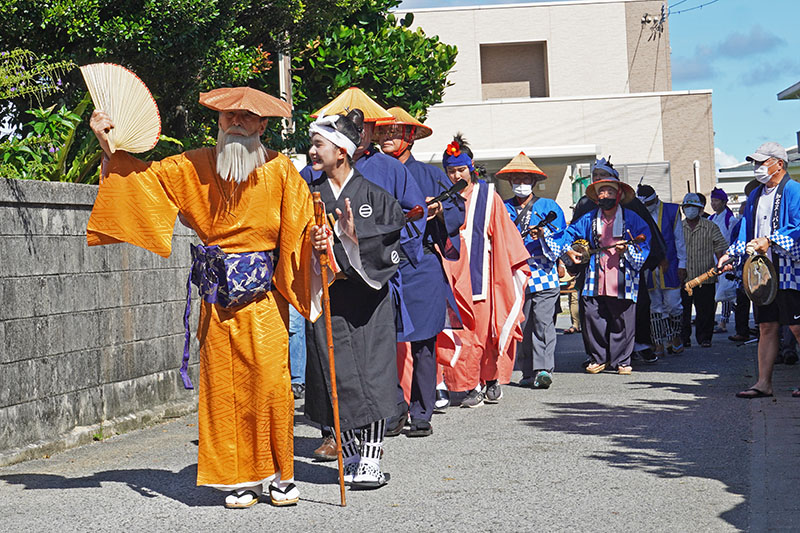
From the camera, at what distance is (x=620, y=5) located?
38.5 m

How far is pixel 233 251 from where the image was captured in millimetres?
5852

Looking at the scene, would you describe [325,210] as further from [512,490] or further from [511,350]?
[511,350]

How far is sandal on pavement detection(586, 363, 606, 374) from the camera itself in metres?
11.7

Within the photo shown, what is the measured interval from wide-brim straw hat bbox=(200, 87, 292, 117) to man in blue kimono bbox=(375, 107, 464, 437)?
2128 mm

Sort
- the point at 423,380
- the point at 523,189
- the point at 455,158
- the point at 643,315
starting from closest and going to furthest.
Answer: the point at 423,380 < the point at 455,158 < the point at 523,189 < the point at 643,315

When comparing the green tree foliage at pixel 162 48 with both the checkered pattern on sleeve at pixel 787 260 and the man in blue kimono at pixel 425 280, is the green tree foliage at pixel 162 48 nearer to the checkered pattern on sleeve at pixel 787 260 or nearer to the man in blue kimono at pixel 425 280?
the man in blue kimono at pixel 425 280

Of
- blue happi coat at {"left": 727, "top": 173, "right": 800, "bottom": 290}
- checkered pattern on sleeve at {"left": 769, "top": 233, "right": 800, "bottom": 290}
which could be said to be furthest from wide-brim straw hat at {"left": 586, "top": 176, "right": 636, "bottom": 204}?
checkered pattern on sleeve at {"left": 769, "top": 233, "right": 800, "bottom": 290}

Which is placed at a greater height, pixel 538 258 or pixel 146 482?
pixel 538 258

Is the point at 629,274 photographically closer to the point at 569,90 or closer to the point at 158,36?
the point at 158,36

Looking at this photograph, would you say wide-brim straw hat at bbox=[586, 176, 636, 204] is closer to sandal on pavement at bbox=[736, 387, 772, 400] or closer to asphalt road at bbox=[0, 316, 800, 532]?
asphalt road at bbox=[0, 316, 800, 532]

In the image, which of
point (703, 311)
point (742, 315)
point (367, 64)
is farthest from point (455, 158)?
point (367, 64)

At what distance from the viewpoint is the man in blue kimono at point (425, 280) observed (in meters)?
8.03

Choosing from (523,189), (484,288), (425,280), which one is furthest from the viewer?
(523,189)

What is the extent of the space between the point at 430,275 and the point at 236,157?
260cm
